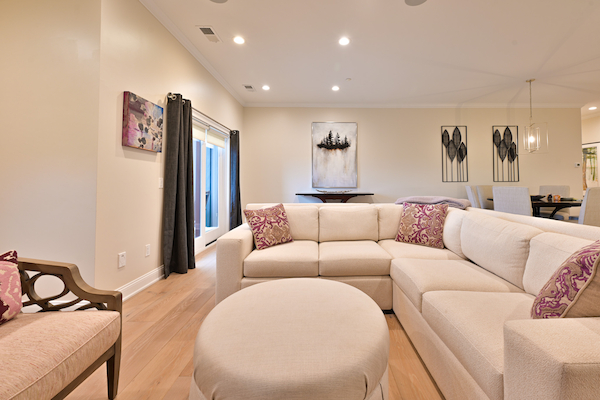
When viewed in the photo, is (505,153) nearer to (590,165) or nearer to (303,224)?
(590,165)

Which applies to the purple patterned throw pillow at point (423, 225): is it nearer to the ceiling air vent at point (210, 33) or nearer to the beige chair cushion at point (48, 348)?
the beige chair cushion at point (48, 348)

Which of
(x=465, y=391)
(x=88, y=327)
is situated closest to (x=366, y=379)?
(x=465, y=391)

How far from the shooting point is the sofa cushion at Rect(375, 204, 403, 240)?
275 cm

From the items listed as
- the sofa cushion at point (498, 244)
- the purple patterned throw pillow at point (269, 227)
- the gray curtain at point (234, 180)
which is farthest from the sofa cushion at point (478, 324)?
the gray curtain at point (234, 180)

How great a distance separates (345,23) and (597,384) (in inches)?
128

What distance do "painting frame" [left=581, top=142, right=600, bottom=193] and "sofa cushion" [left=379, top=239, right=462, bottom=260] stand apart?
688 centimetres

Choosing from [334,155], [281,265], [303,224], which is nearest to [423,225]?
[303,224]

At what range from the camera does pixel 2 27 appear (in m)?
2.08

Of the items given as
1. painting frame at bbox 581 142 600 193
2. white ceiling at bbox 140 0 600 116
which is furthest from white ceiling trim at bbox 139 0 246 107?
painting frame at bbox 581 142 600 193

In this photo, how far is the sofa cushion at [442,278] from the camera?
152 cm

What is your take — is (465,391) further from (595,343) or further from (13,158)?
(13,158)

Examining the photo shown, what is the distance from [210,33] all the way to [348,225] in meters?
2.67

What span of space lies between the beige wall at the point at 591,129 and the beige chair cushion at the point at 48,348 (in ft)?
31.8

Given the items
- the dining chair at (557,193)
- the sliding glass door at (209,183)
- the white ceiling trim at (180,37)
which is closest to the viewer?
the white ceiling trim at (180,37)
